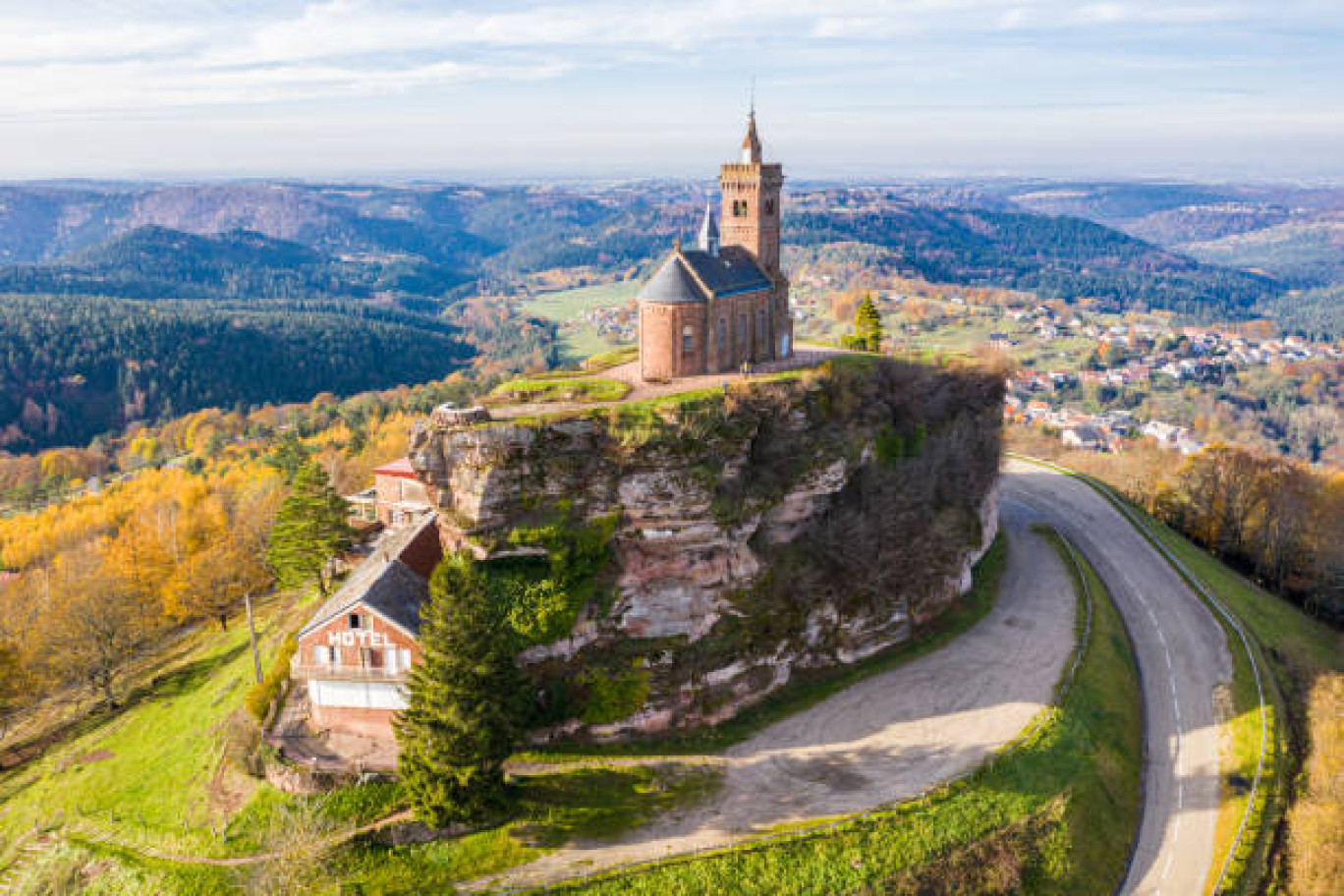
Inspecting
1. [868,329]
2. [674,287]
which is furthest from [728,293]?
[868,329]

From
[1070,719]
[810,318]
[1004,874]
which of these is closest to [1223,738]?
[1070,719]

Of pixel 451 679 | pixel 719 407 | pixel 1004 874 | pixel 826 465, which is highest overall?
pixel 719 407

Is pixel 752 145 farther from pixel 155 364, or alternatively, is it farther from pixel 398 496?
pixel 155 364

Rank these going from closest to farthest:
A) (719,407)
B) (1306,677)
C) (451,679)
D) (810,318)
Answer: (451,679), (719,407), (1306,677), (810,318)

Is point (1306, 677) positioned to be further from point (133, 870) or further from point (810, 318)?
point (810, 318)

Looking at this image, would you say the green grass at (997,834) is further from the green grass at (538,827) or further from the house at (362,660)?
A: the house at (362,660)

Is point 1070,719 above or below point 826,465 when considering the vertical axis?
below

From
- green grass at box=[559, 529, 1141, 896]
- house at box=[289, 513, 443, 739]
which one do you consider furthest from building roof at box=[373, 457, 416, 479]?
green grass at box=[559, 529, 1141, 896]

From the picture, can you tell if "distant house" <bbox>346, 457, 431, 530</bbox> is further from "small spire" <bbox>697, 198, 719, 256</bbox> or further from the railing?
"small spire" <bbox>697, 198, 719, 256</bbox>
